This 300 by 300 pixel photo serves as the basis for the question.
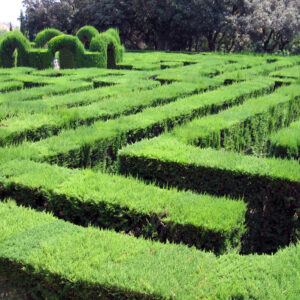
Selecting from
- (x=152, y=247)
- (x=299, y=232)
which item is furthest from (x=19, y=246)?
(x=299, y=232)

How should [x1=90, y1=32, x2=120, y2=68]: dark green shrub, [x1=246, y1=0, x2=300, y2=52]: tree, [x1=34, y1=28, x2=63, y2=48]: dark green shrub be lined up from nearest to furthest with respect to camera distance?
[x1=90, y1=32, x2=120, y2=68]: dark green shrub → [x1=34, y1=28, x2=63, y2=48]: dark green shrub → [x1=246, y1=0, x2=300, y2=52]: tree

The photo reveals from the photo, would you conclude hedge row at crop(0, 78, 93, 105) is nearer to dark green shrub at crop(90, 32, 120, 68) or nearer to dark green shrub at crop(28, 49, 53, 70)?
dark green shrub at crop(28, 49, 53, 70)

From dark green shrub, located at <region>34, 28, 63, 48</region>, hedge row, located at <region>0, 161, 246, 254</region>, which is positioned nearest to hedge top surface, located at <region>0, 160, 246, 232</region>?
hedge row, located at <region>0, 161, 246, 254</region>

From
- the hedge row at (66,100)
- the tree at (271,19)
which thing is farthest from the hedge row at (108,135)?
the tree at (271,19)

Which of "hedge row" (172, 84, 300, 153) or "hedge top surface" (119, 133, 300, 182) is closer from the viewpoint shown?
"hedge top surface" (119, 133, 300, 182)

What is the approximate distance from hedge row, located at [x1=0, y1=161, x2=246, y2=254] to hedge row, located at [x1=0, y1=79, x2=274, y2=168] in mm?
1189

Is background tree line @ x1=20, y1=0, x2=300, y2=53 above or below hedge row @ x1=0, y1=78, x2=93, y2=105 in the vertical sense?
above

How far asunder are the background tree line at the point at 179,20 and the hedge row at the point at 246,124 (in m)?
26.0

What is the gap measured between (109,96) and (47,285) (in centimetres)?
845

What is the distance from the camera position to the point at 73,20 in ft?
154

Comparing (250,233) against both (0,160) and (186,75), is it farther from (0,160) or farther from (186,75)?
(186,75)

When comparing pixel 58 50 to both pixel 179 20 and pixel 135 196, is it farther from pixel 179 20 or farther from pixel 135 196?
pixel 179 20

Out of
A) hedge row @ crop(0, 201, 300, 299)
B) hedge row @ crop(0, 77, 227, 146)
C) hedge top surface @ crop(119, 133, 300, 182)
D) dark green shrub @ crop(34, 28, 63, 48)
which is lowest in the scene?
hedge row @ crop(0, 201, 300, 299)

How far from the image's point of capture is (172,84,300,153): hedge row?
27.1 ft
